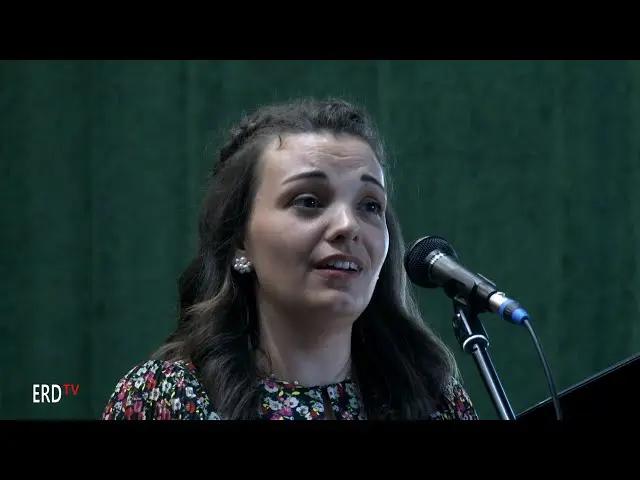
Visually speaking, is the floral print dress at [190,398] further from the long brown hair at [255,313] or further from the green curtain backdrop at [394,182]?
the green curtain backdrop at [394,182]

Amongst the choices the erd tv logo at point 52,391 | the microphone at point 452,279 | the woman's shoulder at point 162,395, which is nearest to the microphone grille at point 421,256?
the microphone at point 452,279

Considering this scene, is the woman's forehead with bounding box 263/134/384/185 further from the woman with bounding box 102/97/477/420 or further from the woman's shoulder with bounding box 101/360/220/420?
the woman's shoulder with bounding box 101/360/220/420

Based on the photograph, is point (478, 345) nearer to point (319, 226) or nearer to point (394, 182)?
point (319, 226)

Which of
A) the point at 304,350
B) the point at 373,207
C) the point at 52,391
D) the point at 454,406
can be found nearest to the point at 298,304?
the point at 304,350

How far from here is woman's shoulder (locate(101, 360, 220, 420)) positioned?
1.56 metres

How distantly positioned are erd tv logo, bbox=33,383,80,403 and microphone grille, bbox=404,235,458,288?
174cm

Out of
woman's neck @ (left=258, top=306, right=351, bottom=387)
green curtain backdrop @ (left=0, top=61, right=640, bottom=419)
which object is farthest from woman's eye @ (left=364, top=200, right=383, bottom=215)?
green curtain backdrop @ (left=0, top=61, right=640, bottom=419)
